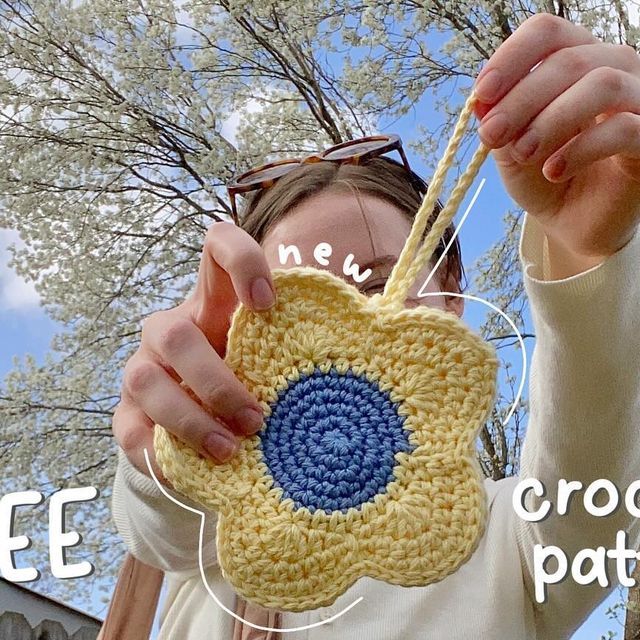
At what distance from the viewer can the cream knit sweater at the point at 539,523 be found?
648 millimetres

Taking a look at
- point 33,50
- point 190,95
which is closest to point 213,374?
point 190,95

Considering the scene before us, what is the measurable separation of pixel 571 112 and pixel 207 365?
0.32 metres

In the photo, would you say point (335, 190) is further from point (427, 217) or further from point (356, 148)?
point (427, 217)

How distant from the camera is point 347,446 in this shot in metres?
0.60

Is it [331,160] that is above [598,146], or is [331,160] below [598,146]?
above

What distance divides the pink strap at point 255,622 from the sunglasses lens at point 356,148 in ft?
1.98

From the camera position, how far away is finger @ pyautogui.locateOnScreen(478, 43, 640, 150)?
0.58 meters

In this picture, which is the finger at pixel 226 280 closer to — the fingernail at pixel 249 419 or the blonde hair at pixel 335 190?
the fingernail at pixel 249 419

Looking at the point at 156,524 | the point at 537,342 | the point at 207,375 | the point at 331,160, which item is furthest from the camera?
the point at 331,160

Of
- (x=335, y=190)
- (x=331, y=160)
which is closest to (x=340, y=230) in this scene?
(x=335, y=190)

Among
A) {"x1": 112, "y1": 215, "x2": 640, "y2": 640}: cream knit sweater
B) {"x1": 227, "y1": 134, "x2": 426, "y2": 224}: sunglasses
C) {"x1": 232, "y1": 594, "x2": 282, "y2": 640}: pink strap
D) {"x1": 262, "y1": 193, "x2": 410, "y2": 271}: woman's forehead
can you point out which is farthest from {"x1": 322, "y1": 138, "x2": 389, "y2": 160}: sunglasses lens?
{"x1": 232, "y1": 594, "x2": 282, "y2": 640}: pink strap

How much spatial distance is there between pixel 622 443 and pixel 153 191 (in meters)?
3.14

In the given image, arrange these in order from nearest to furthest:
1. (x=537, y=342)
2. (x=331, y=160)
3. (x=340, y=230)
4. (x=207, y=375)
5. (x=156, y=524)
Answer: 1. (x=207, y=375)
2. (x=537, y=342)
3. (x=156, y=524)
4. (x=340, y=230)
5. (x=331, y=160)

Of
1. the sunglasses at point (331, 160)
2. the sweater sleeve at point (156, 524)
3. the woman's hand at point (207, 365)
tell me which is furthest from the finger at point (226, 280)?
the sunglasses at point (331, 160)
